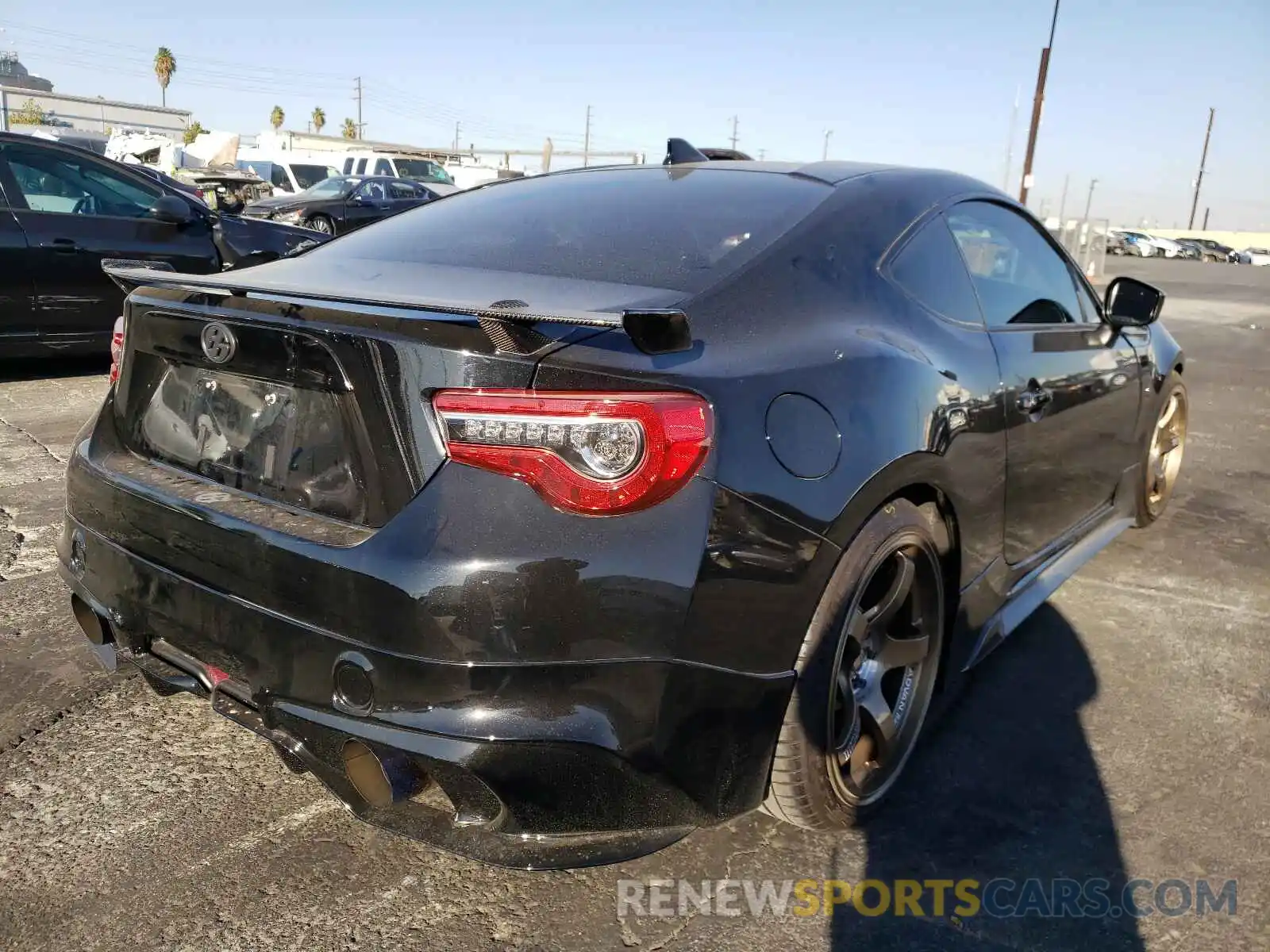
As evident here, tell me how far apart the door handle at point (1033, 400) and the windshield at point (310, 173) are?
28540 millimetres

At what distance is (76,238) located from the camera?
648 centimetres

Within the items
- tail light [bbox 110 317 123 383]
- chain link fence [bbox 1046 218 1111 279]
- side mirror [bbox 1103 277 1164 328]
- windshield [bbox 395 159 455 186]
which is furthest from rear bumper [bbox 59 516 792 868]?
windshield [bbox 395 159 455 186]

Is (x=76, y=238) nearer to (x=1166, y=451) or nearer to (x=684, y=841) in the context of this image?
(x=684, y=841)

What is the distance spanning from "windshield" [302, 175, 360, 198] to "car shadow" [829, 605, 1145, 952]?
1903 centimetres

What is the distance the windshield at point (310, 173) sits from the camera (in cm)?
2870

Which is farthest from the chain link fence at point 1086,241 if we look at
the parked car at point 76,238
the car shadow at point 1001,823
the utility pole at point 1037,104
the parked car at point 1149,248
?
the parked car at point 1149,248

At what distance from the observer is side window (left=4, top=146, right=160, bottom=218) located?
6375 millimetres

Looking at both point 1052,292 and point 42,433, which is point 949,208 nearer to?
point 1052,292

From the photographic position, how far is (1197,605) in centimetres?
384

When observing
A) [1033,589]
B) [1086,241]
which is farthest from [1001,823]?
[1086,241]

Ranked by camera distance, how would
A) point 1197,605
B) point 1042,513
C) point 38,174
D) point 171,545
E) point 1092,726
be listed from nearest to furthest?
point 171,545 < point 1092,726 < point 1042,513 < point 1197,605 < point 38,174

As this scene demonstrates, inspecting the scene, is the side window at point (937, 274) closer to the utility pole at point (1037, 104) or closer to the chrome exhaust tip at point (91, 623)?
the chrome exhaust tip at point (91, 623)

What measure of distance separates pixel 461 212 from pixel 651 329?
1.46 m

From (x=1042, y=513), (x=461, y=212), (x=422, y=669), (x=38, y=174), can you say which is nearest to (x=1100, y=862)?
(x=1042, y=513)
